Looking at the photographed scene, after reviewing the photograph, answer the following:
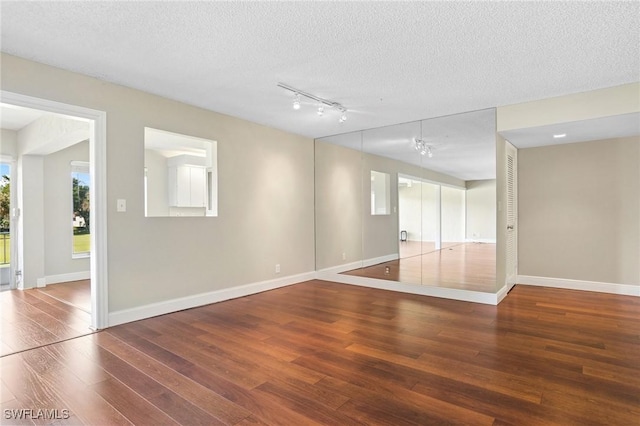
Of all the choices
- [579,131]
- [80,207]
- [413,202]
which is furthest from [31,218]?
[579,131]

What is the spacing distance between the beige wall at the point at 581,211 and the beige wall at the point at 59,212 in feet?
25.6

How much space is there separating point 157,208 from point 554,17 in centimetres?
687

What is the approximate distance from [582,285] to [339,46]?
16.7 feet

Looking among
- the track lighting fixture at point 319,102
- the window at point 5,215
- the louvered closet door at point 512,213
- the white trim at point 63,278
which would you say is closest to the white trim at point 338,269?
the louvered closet door at point 512,213

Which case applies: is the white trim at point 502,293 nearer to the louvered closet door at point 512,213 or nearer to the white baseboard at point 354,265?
the louvered closet door at point 512,213

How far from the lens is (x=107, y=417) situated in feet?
6.18

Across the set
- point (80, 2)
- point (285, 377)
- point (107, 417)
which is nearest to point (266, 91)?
point (80, 2)

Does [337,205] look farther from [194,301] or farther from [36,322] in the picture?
[36,322]

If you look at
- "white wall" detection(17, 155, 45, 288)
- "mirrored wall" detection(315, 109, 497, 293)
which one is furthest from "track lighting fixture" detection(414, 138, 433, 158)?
"white wall" detection(17, 155, 45, 288)

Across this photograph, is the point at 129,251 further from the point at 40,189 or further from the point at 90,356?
the point at 40,189

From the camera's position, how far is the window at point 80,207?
A: 19.9 ft

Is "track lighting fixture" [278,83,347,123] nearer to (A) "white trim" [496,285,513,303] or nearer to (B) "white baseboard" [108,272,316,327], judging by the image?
(B) "white baseboard" [108,272,316,327]

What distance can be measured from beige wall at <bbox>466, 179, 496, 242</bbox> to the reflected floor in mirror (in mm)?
141

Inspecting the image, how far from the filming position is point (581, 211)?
507 cm
